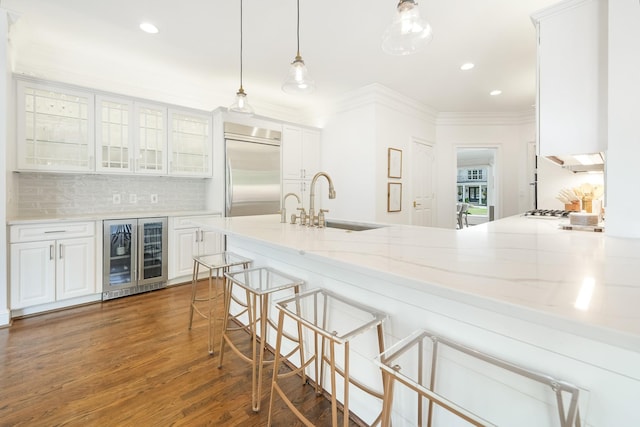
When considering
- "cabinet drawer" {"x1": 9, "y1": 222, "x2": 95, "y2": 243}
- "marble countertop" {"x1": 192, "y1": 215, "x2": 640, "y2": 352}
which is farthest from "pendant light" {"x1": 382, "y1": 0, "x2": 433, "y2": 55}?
"cabinet drawer" {"x1": 9, "y1": 222, "x2": 95, "y2": 243}

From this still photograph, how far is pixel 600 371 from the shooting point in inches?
29.8

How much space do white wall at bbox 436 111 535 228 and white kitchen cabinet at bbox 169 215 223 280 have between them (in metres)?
4.32

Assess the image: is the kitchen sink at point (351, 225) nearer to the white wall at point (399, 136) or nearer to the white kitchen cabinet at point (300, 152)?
the white wall at point (399, 136)

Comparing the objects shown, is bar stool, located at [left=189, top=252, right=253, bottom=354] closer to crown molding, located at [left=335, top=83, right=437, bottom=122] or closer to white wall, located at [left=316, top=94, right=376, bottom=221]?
white wall, located at [left=316, top=94, right=376, bottom=221]

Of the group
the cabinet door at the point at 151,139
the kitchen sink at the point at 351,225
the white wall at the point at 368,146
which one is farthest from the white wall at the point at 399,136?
the cabinet door at the point at 151,139

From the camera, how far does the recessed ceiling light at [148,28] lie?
2641mm

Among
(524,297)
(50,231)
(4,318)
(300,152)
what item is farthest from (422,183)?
(4,318)

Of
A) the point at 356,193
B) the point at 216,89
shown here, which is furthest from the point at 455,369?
the point at 216,89

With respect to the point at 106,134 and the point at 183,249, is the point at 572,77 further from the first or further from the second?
the point at 106,134

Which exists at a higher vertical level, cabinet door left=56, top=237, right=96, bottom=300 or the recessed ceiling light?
the recessed ceiling light

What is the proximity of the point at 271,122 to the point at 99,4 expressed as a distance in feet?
7.30

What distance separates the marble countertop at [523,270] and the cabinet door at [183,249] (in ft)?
7.76

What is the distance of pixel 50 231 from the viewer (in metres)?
2.70

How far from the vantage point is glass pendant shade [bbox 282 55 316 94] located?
1965 millimetres
